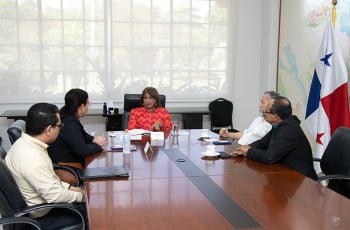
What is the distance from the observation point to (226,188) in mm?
2129

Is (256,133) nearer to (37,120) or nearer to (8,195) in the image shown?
(37,120)

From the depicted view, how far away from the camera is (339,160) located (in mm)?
2715

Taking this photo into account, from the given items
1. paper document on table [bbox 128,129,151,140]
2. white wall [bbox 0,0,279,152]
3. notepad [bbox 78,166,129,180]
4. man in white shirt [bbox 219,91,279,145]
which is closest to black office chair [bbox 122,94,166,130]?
paper document on table [bbox 128,129,151,140]

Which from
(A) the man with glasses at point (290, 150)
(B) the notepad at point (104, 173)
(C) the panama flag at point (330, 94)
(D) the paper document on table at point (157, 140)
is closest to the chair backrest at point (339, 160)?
(A) the man with glasses at point (290, 150)

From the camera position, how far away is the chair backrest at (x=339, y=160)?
8.73ft

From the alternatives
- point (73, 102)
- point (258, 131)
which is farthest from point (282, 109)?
point (73, 102)

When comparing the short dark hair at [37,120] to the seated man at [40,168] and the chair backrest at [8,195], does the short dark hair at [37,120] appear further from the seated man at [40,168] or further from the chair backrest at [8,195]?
the chair backrest at [8,195]

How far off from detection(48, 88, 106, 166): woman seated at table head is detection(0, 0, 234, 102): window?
245 cm

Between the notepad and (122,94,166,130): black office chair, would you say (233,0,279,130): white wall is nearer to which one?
(122,94,166,130): black office chair

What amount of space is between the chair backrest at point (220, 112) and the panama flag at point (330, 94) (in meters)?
1.97

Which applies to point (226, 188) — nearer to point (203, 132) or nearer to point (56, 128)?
point (56, 128)

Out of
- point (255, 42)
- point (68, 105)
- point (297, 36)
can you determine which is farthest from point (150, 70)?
point (68, 105)

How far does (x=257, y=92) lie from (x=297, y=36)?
4.04 ft

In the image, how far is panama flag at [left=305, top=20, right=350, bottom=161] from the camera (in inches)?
150
